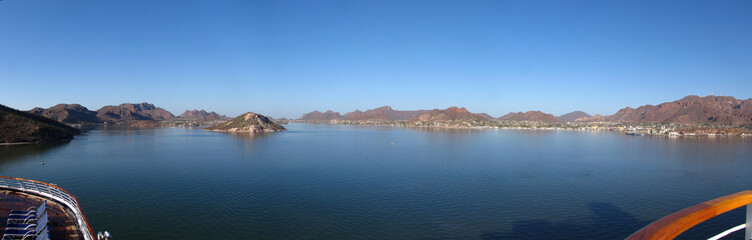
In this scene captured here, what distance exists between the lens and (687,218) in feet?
9.03

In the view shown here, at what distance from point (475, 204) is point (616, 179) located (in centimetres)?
1797

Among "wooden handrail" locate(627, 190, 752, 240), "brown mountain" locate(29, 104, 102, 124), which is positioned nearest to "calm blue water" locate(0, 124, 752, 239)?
"wooden handrail" locate(627, 190, 752, 240)

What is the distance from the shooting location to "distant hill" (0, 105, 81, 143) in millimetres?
61688

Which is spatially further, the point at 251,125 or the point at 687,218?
the point at 251,125

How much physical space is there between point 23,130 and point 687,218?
92033 millimetres

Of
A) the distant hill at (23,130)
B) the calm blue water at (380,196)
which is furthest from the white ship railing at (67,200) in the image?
the distant hill at (23,130)

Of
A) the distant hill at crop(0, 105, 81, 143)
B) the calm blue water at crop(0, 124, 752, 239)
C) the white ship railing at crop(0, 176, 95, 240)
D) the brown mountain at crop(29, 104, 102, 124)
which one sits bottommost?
the calm blue water at crop(0, 124, 752, 239)

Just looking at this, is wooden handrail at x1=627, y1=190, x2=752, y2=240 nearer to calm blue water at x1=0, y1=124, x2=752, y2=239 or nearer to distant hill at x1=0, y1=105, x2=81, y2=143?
calm blue water at x1=0, y1=124, x2=752, y2=239

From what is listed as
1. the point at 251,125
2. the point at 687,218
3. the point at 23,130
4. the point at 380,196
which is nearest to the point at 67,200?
the point at 380,196

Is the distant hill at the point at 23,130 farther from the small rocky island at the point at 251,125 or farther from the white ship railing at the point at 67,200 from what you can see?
the white ship railing at the point at 67,200

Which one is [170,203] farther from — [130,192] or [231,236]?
[231,236]

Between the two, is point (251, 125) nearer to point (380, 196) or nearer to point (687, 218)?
point (380, 196)

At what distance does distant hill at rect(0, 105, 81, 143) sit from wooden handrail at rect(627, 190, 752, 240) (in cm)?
8740

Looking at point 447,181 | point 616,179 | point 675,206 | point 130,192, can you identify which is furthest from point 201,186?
point 616,179
